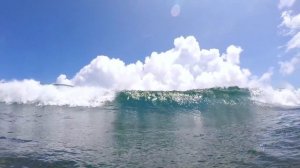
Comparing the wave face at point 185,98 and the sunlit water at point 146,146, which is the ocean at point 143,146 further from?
the wave face at point 185,98

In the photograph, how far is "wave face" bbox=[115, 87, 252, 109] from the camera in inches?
1458

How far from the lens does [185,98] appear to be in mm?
40906

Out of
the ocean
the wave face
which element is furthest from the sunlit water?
the wave face

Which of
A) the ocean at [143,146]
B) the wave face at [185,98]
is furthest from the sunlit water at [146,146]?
the wave face at [185,98]

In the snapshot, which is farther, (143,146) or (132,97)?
(132,97)

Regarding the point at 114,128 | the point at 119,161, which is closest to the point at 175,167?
the point at 119,161

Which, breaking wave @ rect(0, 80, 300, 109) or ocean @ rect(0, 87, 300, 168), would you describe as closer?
ocean @ rect(0, 87, 300, 168)

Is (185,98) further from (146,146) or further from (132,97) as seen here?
(146,146)

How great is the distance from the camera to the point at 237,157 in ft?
38.4

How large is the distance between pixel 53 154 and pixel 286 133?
37.4 ft

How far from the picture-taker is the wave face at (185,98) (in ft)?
121

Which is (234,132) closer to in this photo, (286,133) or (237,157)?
(286,133)

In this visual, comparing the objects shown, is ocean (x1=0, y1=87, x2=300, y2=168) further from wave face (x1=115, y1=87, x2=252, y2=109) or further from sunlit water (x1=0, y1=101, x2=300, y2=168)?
wave face (x1=115, y1=87, x2=252, y2=109)

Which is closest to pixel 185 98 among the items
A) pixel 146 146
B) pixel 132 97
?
pixel 132 97
